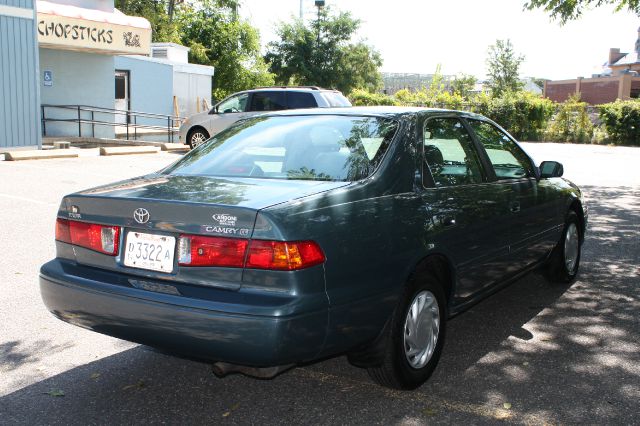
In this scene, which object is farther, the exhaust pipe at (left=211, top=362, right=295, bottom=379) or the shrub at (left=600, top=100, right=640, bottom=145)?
the shrub at (left=600, top=100, right=640, bottom=145)

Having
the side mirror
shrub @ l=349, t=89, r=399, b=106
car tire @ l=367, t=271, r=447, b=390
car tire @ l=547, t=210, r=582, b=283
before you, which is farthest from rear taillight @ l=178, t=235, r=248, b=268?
shrub @ l=349, t=89, r=399, b=106

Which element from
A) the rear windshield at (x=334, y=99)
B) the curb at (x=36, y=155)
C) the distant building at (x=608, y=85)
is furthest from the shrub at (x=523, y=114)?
the distant building at (x=608, y=85)

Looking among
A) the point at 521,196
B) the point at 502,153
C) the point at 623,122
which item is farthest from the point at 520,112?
the point at 521,196

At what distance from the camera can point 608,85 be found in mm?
78312

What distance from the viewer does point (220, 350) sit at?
10.5 feet

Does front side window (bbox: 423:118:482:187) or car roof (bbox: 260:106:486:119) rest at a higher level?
car roof (bbox: 260:106:486:119)

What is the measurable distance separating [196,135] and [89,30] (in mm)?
5198

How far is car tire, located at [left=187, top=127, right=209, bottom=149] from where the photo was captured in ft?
67.4

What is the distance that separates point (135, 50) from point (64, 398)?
2189 centimetres

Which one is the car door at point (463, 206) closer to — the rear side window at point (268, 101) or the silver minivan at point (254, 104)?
the silver minivan at point (254, 104)

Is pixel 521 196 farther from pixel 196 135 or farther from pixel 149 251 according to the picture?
pixel 196 135

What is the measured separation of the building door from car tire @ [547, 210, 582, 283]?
22.9 metres

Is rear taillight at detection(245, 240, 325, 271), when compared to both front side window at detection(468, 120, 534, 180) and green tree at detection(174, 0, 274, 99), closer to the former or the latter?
front side window at detection(468, 120, 534, 180)

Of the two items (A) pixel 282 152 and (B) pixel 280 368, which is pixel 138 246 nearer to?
(B) pixel 280 368
